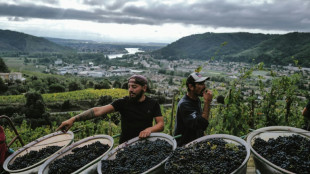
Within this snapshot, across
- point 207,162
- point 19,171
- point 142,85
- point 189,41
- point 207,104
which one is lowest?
point 19,171

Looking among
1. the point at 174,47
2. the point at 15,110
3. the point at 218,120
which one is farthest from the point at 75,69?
the point at 218,120

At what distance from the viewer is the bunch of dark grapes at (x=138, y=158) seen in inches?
57.5

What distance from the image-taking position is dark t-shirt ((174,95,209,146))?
218 cm

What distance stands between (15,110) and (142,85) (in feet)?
84.2

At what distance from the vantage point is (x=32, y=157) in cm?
180

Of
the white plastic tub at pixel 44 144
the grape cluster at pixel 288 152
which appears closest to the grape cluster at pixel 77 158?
the white plastic tub at pixel 44 144

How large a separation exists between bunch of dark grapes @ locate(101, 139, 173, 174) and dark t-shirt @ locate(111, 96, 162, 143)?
2.20 feet

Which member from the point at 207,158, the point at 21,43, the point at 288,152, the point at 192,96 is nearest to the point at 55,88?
the point at 192,96

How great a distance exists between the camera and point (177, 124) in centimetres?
244

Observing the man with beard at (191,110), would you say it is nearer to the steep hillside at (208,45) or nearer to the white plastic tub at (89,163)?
the white plastic tub at (89,163)

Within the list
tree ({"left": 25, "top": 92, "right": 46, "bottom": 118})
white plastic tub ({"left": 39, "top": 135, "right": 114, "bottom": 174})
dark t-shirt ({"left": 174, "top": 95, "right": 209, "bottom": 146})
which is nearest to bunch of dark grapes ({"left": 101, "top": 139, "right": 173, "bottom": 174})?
white plastic tub ({"left": 39, "top": 135, "right": 114, "bottom": 174})

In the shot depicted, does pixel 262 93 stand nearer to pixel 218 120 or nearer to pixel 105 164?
pixel 218 120

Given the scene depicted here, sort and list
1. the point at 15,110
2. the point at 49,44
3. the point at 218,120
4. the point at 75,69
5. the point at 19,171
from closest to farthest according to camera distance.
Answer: the point at 19,171
the point at 218,120
the point at 15,110
the point at 75,69
the point at 49,44

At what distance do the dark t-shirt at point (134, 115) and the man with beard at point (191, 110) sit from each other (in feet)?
1.13
